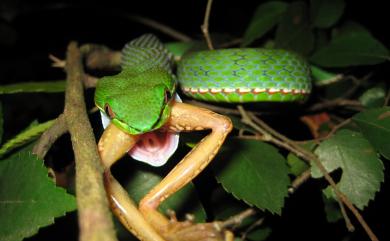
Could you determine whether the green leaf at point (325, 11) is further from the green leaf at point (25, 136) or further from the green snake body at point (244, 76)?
the green leaf at point (25, 136)

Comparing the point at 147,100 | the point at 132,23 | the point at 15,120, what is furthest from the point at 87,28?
the point at 147,100

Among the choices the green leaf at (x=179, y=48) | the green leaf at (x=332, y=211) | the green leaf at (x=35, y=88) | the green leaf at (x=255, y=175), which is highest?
the green leaf at (x=35, y=88)

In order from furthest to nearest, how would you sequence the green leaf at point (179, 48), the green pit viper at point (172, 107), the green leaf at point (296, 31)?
the green leaf at point (179, 48) → the green leaf at point (296, 31) → the green pit viper at point (172, 107)

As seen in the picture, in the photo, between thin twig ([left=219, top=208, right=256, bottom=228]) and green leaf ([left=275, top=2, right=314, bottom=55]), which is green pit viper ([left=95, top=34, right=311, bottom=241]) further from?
green leaf ([left=275, top=2, right=314, bottom=55])

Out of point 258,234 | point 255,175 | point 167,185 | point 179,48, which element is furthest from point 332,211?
point 179,48

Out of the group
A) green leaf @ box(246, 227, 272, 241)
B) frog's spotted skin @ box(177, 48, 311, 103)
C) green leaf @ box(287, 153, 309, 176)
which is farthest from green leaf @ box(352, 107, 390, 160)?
green leaf @ box(246, 227, 272, 241)

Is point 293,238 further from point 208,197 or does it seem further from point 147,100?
point 147,100

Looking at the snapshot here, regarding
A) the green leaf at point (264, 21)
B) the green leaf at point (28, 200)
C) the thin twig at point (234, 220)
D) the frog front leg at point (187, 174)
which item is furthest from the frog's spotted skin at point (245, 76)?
the green leaf at point (28, 200)

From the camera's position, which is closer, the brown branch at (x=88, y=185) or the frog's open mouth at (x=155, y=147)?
the brown branch at (x=88, y=185)
